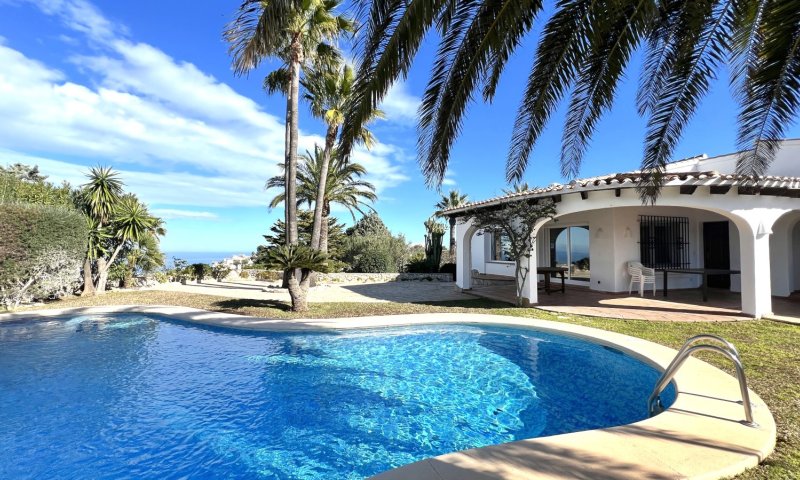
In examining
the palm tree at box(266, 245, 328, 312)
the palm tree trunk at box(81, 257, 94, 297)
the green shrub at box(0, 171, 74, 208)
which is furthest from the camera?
the palm tree trunk at box(81, 257, 94, 297)

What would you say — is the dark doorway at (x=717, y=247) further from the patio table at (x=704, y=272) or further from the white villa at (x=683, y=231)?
the patio table at (x=704, y=272)

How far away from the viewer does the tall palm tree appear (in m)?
17.1

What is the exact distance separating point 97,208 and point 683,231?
27608 mm

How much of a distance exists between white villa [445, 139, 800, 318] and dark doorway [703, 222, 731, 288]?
0.11ft

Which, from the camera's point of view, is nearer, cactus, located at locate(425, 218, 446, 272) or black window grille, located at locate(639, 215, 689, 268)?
black window grille, located at locate(639, 215, 689, 268)

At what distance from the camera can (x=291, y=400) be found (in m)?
6.25

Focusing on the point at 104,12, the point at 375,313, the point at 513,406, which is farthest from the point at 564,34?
the point at 104,12

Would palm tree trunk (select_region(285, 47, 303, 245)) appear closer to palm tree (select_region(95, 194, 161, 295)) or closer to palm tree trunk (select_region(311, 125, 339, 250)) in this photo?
palm tree trunk (select_region(311, 125, 339, 250))

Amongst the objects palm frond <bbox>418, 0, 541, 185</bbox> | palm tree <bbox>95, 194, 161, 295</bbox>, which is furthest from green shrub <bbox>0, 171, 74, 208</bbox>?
palm frond <bbox>418, 0, 541, 185</bbox>

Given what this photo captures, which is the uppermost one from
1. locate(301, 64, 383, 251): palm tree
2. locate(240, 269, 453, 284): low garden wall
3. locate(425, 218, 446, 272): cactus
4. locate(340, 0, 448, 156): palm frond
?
locate(301, 64, 383, 251): palm tree

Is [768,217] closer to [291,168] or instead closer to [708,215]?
[708,215]

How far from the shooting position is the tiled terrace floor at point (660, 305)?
10.3 m

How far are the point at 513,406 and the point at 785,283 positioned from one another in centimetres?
1467

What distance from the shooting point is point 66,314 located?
13.0 metres
